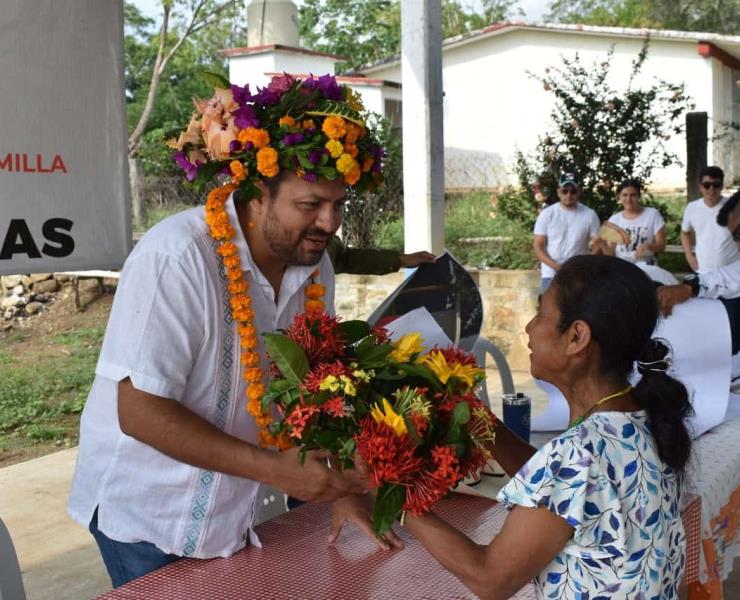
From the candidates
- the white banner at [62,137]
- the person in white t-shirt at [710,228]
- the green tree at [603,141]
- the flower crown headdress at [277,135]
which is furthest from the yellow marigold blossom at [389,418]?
the green tree at [603,141]

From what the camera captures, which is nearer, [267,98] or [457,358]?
[457,358]

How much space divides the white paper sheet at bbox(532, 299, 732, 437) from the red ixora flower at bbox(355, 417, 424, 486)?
1.86 metres

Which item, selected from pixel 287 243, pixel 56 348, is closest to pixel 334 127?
pixel 287 243

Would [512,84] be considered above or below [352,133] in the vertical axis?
above

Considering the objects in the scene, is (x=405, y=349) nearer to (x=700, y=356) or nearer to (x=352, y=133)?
(x=352, y=133)

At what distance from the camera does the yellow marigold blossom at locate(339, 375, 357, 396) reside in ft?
5.78

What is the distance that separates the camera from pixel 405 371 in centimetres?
188

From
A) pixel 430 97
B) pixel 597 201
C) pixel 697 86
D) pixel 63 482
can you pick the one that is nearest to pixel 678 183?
pixel 697 86

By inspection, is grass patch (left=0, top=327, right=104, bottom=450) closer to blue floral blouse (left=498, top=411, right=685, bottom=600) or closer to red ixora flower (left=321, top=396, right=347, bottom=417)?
red ixora flower (left=321, top=396, right=347, bottom=417)

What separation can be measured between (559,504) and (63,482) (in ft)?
15.4

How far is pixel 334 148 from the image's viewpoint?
2146 millimetres

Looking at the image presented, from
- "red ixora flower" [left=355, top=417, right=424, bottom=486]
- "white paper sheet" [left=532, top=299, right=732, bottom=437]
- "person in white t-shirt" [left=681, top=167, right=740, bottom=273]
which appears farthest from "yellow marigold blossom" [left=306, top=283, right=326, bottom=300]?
"person in white t-shirt" [left=681, top=167, right=740, bottom=273]

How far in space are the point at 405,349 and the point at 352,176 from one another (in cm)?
52

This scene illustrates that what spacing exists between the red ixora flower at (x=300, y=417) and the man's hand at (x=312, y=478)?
115 mm
